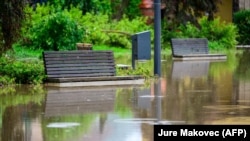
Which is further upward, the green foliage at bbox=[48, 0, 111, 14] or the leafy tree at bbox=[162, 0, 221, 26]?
the green foliage at bbox=[48, 0, 111, 14]

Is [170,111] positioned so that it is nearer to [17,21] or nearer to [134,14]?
[17,21]

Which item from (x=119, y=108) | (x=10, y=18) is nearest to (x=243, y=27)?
(x=10, y=18)

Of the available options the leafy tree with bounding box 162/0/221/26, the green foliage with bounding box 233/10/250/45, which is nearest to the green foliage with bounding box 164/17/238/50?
the leafy tree with bounding box 162/0/221/26

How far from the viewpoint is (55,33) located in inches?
1144

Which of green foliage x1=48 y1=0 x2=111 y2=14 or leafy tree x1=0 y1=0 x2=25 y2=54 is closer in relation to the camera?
leafy tree x1=0 y1=0 x2=25 y2=54

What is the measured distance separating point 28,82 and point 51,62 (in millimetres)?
765

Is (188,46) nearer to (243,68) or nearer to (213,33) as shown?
(243,68)

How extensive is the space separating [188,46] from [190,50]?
7.5 inches

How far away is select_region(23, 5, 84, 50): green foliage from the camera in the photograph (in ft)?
94.0

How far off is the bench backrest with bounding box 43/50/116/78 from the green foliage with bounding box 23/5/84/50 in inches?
351

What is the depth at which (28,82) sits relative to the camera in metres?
19.1

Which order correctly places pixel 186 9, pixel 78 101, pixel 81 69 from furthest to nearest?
pixel 186 9 → pixel 81 69 → pixel 78 101

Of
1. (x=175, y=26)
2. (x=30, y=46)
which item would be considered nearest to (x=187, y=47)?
(x=30, y=46)

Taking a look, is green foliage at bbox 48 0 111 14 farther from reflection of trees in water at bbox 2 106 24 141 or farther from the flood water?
reflection of trees in water at bbox 2 106 24 141
